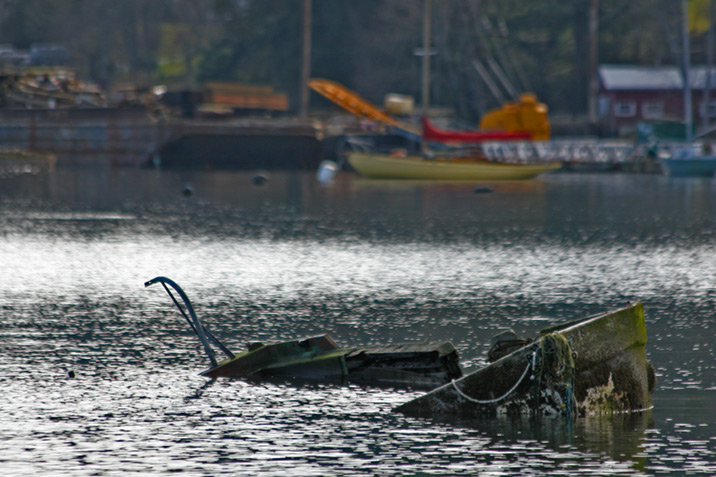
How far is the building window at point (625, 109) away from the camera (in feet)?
329

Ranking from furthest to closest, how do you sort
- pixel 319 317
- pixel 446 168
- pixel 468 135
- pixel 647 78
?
pixel 647 78, pixel 468 135, pixel 446 168, pixel 319 317

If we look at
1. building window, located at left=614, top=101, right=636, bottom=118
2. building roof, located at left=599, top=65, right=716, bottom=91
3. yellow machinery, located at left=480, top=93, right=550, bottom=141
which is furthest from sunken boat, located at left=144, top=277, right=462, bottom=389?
building window, located at left=614, top=101, right=636, bottom=118

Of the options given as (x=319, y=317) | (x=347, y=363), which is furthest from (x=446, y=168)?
(x=347, y=363)

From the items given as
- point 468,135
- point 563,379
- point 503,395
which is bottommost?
point 503,395

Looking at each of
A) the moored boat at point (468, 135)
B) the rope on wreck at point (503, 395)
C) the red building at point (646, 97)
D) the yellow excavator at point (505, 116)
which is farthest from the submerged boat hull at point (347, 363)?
the red building at point (646, 97)

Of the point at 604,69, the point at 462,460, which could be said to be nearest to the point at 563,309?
the point at 462,460

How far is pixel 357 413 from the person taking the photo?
15.9m

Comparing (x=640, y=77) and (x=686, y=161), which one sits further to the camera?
(x=640, y=77)

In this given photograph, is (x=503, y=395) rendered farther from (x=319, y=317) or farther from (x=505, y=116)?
(x=505, y=116)

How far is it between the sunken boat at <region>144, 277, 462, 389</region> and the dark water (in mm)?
522

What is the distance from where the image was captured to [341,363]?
1795cm

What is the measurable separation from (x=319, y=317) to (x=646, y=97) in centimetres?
8210

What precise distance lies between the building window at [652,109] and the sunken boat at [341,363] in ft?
285

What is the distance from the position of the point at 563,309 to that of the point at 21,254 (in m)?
17.9
